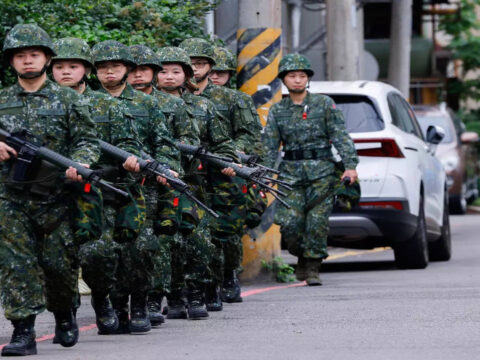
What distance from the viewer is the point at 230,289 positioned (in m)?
11.7

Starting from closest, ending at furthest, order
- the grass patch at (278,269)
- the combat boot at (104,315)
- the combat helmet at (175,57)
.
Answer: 1. the combat boot at (104,315)
2. the combat helmet at (175,57)
3. the grass patch at (278,269)

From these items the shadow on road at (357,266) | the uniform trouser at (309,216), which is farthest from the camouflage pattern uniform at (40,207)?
the shadow on road at (357,266)

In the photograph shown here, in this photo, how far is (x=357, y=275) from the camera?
14.6m

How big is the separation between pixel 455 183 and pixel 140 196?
19.7 m

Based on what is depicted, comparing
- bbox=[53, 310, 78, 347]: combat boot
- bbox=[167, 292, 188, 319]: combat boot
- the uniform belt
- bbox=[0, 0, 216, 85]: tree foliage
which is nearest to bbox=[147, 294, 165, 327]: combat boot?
bbox=[167, 292, 188, 319]: combat boot

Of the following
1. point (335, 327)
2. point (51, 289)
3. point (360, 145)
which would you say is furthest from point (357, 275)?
point (51, 289)

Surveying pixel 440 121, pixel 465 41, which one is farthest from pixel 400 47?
pixel 465 41

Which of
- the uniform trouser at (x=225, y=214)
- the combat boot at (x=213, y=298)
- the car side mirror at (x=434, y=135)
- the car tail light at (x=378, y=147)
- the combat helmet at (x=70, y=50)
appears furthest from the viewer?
the car side mirror at (x=434, y=135)

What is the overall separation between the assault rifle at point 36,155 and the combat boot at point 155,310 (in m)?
1.89

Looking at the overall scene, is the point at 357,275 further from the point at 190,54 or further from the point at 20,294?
the point at 20,294

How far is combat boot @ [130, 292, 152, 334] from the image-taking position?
9.38 meters

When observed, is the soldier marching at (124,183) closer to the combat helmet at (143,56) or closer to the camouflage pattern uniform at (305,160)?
the combat helmet at (143,56)

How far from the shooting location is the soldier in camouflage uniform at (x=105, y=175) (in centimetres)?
892

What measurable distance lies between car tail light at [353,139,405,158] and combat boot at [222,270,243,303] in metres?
2.75
